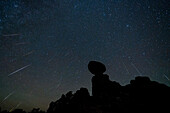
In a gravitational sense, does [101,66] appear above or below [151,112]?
above

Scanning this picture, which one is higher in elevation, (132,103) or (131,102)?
(131,102)

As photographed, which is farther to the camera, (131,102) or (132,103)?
(131,102)

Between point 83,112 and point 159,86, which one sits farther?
point 159,86

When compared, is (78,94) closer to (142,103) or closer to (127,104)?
(127,104)

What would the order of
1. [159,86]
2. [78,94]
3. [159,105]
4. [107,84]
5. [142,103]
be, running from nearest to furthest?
[159,105] < [142,103] < [159,86] < [78,94] < [107,84]

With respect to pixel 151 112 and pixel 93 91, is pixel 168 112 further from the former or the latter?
pixel 93 91

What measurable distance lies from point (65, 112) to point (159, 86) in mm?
19765

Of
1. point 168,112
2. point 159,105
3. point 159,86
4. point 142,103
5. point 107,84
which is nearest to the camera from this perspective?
point 168,112

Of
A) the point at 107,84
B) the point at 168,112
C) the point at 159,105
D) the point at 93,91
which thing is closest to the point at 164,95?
the point at 159,105

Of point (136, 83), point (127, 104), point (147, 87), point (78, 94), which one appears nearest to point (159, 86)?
point (147, 87)

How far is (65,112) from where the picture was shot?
16.9 m

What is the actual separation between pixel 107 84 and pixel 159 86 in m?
12.8

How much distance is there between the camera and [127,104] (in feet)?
54.1

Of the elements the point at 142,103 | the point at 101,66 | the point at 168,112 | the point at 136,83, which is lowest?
the point at 168,112
